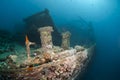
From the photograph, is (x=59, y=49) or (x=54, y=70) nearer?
(x=54, y=70)

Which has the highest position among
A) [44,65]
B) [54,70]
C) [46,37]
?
[46,37]

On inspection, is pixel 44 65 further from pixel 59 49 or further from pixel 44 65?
pixel 59 49

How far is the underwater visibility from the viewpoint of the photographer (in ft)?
15.6

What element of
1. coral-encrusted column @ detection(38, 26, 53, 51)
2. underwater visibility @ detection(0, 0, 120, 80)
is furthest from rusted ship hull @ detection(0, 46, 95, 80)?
coral-encrusted column @ detection(38, 26, 53, 51)

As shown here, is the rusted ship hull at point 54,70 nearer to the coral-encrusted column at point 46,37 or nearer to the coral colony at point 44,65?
the coral colony at point 44,65

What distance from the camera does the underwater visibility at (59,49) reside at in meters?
4.75

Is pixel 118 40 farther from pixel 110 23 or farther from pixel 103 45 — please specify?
pixel 110 23

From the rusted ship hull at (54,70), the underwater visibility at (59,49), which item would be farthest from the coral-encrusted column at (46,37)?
the rusted ship hull at (54,70)

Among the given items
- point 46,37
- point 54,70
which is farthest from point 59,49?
point 54,70

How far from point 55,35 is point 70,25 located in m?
4.81

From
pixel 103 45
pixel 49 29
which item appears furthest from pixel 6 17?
pixel 49 29

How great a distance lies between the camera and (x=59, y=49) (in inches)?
240

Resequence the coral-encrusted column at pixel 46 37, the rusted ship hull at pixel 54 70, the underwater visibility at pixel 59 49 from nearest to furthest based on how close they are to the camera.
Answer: the rusted ship hull at pixel 54 70 → the underwater visibility at pixel 59 49 → the coral-encrusted column at pixel 46 37

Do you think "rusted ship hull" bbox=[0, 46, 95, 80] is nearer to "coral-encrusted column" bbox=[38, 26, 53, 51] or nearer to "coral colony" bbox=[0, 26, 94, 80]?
"coral colony" bbox=[0, 26, 94, 80]
